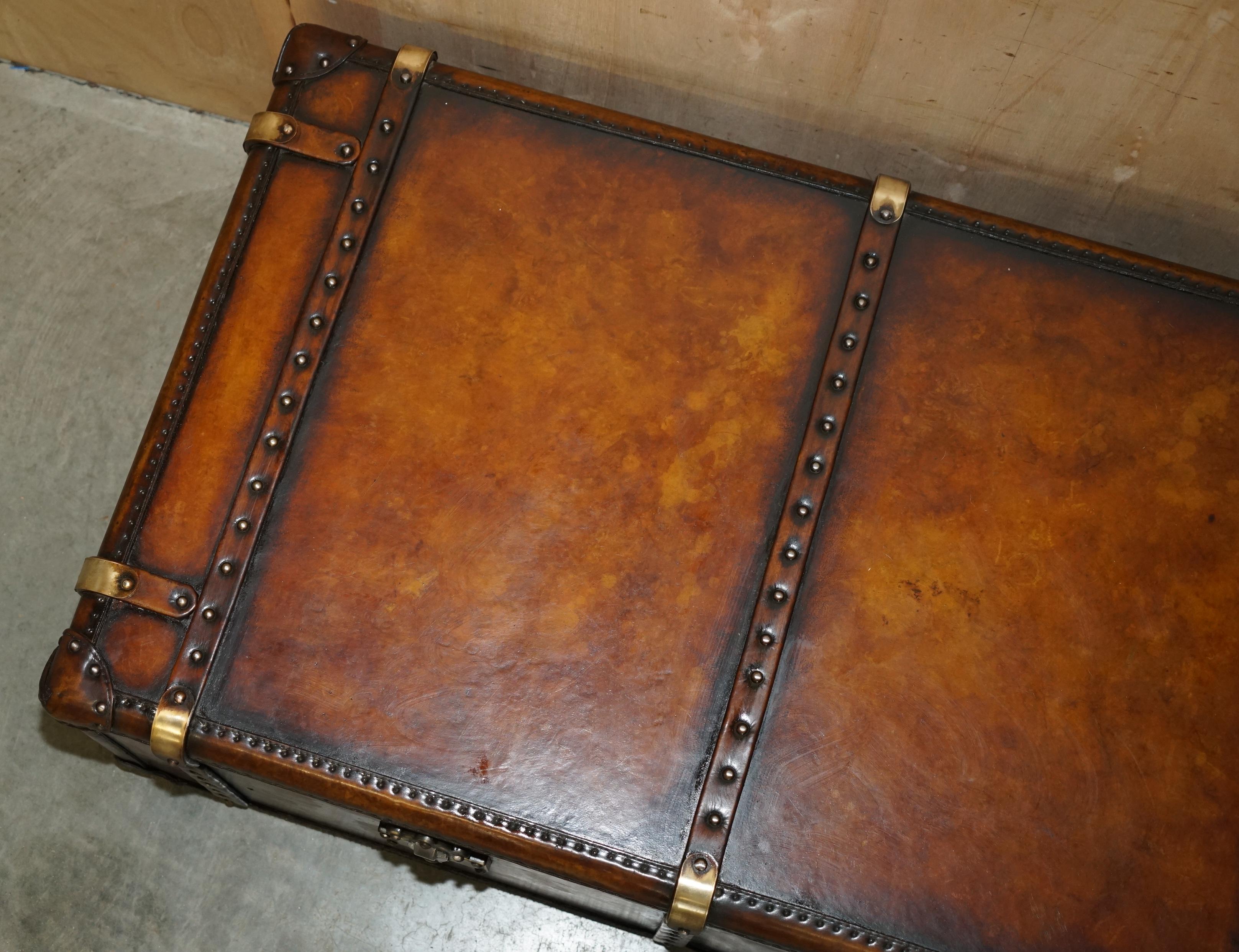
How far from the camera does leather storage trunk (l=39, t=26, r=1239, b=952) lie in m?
1.43

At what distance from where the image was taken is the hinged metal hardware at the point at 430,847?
59.9 inches

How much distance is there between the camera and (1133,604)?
1491mm

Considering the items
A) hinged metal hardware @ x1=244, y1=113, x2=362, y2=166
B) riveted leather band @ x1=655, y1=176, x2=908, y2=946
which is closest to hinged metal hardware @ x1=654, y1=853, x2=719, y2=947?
riveted leather band @ x1=655, y1=176, x2=908, y2=946

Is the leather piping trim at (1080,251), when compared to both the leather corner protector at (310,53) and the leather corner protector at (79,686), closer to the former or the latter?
the leather corner protector at (310,53)

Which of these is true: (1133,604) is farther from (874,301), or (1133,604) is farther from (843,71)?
(843,71)

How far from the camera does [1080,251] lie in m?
1.60

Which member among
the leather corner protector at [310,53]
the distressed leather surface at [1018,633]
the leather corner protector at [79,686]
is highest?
the leather corner protector at [310,53]

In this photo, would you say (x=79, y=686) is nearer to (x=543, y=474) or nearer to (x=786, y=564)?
(x=543, y=474)

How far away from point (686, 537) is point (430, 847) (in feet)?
1.98

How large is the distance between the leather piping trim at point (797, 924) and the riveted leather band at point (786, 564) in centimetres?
4

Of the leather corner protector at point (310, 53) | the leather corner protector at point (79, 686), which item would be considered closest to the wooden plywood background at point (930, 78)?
the leather corner protector at point (310, 53)

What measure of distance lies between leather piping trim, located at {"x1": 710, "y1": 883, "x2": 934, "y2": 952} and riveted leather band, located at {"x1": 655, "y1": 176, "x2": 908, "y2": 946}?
36 millimetres

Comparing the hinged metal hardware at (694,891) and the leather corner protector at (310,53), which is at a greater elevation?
Answer: the leather corner protector at (310,53)

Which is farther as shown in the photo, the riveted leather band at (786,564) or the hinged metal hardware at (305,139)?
the hinged metal hardware at (305,139)
